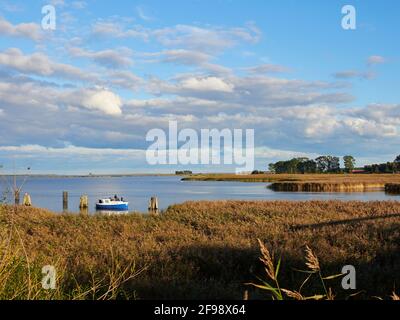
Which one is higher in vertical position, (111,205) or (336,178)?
(336,178)

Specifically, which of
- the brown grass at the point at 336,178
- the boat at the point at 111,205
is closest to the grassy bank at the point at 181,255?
the boat at the point at 111,205

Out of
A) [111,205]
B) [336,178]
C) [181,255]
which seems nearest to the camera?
[181,255]

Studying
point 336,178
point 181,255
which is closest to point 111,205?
point 181,255

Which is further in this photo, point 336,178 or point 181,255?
point 336,178

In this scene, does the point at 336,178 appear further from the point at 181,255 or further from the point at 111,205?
the point at 181,255

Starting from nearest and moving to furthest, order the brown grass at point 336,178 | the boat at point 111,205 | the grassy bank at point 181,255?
the grassy bank at point 181,255 < the boat at point 111,205 < the brown grass at point 336,178

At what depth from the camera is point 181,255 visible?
42.4ft

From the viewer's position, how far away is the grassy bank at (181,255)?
8.17 m

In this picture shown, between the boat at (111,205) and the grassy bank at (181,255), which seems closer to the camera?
the grassy bank at (181,255)

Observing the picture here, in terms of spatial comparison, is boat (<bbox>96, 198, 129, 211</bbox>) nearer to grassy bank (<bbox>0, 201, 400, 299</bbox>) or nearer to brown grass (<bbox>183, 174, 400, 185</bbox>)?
grassy bank (<bbox>0, 201, 400, 299</bbox>)

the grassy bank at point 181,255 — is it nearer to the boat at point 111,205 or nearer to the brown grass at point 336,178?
the boat at point 111,205

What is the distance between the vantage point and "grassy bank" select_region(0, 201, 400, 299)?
8172mm

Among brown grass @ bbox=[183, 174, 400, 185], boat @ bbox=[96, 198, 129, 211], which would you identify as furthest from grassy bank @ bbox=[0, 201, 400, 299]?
brown grass @ bbox=[183, 174, 400, 185]
